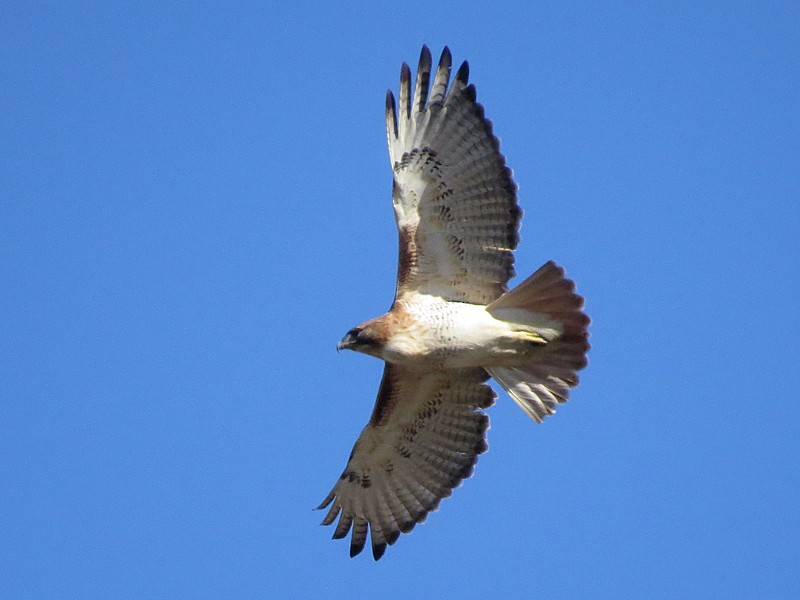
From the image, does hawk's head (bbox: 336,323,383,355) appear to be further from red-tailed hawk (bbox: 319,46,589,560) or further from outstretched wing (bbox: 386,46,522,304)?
outstretched wing (bbox: 386,46,522,304)

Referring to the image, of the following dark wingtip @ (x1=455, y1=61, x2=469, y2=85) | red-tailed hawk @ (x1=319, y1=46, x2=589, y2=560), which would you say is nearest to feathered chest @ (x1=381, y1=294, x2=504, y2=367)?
red-tailed hawk @ (x1=319, y1=46, x2=589, y2=560)

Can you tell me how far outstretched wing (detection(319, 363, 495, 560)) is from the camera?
10.8 meters

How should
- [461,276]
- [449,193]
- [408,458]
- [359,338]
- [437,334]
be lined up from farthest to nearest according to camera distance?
[408,458], [461,276], [449,193], [437,334], [359,338]

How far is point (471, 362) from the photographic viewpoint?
1016 cm

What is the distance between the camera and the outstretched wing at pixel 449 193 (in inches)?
397

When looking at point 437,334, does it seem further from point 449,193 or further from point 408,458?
point 408,458

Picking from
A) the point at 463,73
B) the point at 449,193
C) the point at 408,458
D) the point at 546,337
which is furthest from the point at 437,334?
the point at 463,73

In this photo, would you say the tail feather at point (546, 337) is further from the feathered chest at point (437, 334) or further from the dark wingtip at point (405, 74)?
the dark wingtip at point (405, 74)

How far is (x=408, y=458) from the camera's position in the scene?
11.1 metres

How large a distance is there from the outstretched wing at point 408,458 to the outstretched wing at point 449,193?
100cm

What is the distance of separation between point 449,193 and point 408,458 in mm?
2467

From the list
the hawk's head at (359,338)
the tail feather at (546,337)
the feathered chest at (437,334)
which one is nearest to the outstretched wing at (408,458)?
the tail feather at (546,337)

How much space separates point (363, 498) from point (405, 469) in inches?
18.0

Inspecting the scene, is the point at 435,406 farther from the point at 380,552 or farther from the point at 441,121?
the point at 441,121
